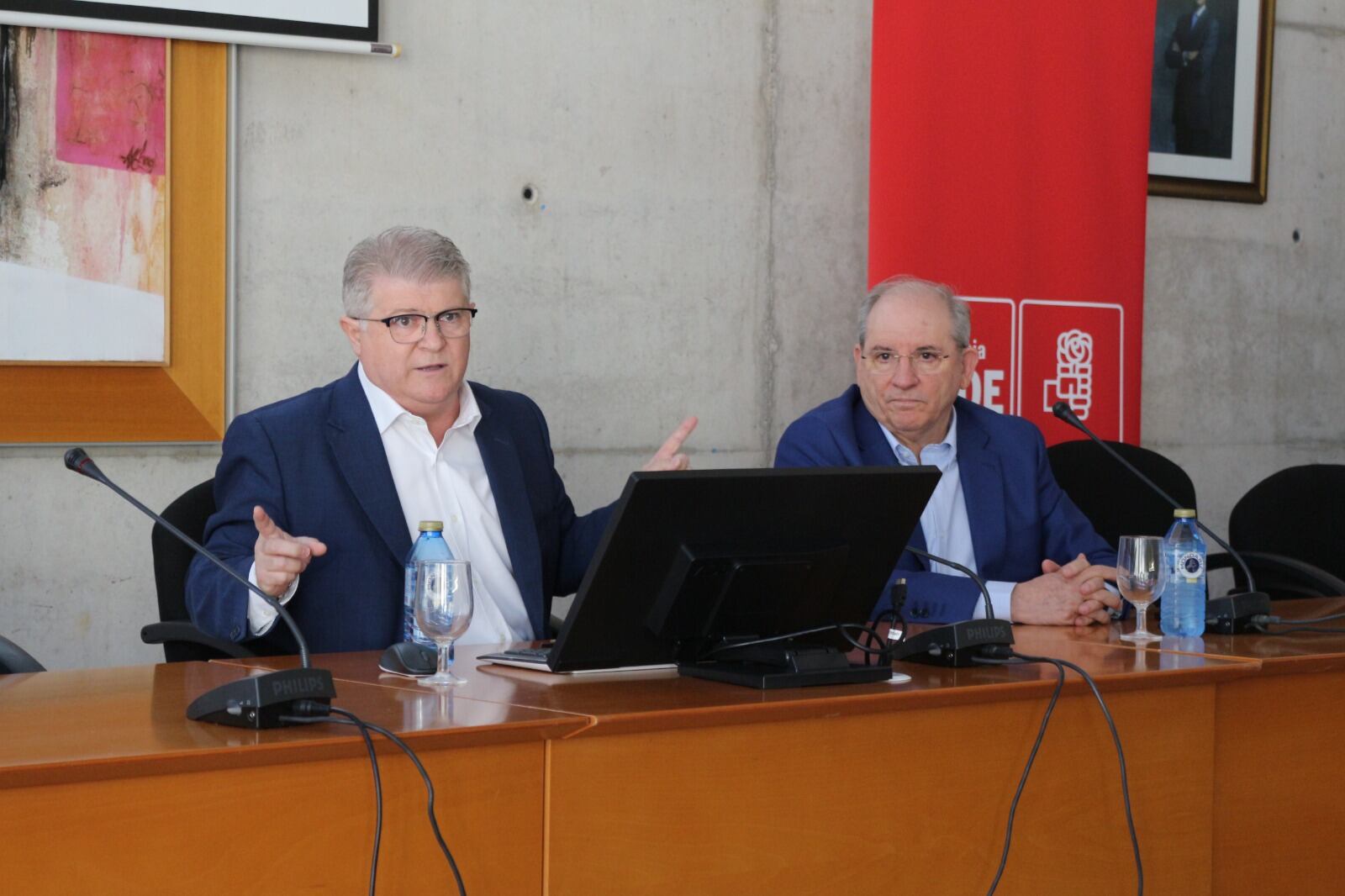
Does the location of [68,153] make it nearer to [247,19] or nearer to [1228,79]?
[247,19]

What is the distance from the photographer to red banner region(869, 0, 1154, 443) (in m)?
3.71

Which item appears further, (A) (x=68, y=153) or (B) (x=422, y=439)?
(A) (x=68, y=153)

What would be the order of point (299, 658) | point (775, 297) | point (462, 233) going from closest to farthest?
point (299, 658)
point (462, 233)
point (775, 297)

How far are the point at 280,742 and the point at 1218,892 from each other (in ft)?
4.77

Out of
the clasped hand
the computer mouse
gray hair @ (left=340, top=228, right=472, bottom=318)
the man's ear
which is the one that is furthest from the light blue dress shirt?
the computer mouse

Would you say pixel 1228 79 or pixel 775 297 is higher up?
pixel 1228 79

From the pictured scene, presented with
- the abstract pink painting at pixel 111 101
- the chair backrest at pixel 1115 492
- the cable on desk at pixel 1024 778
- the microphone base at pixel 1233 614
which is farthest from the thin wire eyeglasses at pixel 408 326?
the chair backrest at pixel 1115 492

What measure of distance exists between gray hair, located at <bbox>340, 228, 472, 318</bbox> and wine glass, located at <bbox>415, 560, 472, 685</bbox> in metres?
0.85

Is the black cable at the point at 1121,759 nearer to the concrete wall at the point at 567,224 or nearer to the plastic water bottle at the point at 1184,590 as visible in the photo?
the plastic water bottle at the point at 1184,590

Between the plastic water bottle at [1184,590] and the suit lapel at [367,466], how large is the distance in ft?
4.36

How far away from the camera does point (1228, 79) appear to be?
15.1 feet

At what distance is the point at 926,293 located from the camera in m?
3.10

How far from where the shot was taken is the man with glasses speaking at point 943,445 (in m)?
3.01

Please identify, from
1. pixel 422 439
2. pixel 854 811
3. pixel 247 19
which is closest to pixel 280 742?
pixel 854 811
